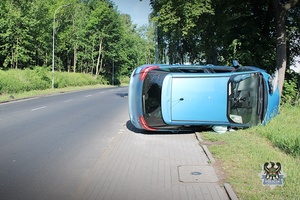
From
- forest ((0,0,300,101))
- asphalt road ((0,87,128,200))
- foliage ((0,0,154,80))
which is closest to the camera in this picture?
asphalt road ((0,87,128,200))

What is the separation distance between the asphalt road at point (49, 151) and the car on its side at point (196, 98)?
5.01ft

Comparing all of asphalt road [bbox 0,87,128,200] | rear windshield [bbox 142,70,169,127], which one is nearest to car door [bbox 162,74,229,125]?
rear windshield [bbox 142,70,169,127]

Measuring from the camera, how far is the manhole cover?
19.5 ft

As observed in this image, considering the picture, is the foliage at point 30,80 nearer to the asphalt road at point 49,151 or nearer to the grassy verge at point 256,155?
the asphalt road at point 49,151

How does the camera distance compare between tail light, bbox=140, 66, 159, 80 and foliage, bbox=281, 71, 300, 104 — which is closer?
tail light, bbox=140, 66, 159, 80

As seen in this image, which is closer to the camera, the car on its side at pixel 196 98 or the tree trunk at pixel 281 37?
the car on its side at pixel 196 98

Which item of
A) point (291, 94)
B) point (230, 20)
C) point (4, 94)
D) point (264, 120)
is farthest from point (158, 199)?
point (4, 94)

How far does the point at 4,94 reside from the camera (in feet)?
96.0

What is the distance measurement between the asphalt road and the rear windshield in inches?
53.1

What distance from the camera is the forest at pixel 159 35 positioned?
1912 centimetres

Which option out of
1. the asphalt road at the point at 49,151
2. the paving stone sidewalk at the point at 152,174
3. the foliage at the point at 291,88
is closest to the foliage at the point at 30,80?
the asphalt road at the point at 49,151

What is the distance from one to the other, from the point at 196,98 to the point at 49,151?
429 cm

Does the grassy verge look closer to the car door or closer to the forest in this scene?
the car door

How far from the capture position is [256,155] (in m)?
7.33
